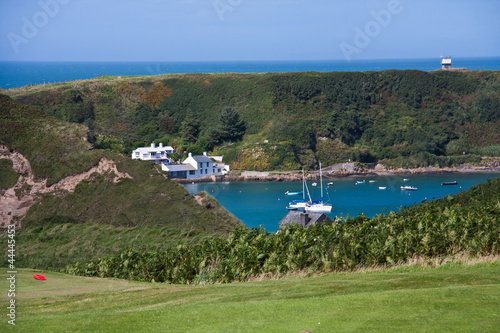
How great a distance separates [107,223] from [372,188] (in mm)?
48910

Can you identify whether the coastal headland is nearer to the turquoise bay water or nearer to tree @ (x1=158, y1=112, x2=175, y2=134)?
the turquoise bay water

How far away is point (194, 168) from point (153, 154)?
6356mm

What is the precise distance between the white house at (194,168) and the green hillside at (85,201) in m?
41.4

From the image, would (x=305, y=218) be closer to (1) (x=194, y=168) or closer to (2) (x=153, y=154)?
(1) (x=194, y=168)

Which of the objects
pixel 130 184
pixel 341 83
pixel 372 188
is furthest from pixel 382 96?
pixel 130 184

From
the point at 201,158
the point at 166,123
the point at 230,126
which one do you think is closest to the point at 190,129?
the point at 166,123

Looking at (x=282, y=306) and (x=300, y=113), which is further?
(x=300, y=113)

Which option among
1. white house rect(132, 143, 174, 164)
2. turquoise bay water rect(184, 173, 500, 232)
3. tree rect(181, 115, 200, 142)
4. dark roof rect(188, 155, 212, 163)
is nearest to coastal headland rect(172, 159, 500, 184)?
turquoise bay water rect(184, 173, 500, 232)

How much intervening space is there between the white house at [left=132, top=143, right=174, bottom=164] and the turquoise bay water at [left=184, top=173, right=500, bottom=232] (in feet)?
22.5

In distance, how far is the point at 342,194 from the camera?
6425 cm

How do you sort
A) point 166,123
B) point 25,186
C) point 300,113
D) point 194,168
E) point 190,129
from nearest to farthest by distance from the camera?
point 25,186 < point 194,168 < point 190,129 < point 300,113 < point 166,123

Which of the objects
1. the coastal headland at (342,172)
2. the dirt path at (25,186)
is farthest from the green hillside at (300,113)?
the dirt path at (25,186)

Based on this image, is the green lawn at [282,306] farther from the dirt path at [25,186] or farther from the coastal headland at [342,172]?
the coastal headland at [342,172]

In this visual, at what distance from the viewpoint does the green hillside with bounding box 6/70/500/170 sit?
3071 inches
